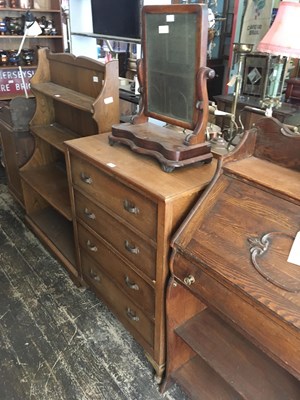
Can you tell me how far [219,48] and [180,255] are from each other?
3.87 m

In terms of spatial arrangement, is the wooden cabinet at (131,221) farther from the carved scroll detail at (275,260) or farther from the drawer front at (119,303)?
the carved scroll detail at (275,260)

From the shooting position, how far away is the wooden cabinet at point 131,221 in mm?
1184

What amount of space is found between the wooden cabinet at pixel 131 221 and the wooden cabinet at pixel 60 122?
0.25m

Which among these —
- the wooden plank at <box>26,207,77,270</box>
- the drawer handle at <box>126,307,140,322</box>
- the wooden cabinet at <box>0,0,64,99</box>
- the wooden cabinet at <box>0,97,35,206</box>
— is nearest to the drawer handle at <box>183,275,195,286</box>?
the drawer handle at <box>126,307,140,322</box>

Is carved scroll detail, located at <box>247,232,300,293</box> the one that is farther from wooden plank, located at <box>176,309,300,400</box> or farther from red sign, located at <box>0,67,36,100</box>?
red sign, located at <box>0,67,36,100</box>

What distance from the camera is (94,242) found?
1691 mm

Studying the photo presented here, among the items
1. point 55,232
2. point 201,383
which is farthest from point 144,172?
point 55,232

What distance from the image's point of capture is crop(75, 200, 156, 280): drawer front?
1.32 metres

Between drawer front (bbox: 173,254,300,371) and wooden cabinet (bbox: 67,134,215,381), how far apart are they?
148 mm

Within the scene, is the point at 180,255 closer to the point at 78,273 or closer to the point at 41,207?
the point at 78,273

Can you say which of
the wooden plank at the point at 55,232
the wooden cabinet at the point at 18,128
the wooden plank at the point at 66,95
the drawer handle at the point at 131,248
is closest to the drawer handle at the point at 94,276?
the wooden plank at the point at 55,232

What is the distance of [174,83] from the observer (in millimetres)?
1295

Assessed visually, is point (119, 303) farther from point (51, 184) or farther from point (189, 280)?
point (51, 184)

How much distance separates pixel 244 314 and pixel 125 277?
67cm
